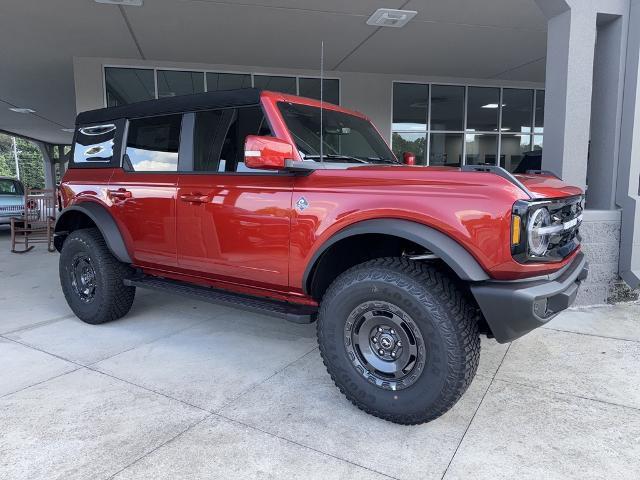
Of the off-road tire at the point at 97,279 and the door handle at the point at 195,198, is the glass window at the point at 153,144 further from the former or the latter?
the off-road tire at the point at 97,279

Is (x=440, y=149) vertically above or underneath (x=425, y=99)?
underneath

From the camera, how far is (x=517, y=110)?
11.6m

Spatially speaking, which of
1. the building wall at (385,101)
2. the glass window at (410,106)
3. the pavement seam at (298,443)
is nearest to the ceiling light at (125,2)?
the building wall at (385,101)

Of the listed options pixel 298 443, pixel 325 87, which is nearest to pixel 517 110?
pixel 325 87

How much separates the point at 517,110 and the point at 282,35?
22.9 ft

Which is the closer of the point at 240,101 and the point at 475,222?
the point at 475,222

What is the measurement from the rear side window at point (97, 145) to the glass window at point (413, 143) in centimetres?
770

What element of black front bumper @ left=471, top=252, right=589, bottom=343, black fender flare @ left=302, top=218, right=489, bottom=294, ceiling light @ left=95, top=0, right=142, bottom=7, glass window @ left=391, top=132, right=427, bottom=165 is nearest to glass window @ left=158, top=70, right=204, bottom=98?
ceiling light @ left=95, top=0, right=142, bottom=7

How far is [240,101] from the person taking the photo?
3.26 metres

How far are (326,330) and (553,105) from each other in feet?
12.6

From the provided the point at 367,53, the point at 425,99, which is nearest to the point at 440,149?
the point at 425,99

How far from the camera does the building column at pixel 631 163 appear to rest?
4738 millimetres

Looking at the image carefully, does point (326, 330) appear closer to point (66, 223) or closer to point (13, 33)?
point (66, 223)

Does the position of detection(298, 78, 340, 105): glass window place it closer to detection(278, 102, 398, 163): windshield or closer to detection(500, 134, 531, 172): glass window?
detection(500, 134, 531, 172): glass window
